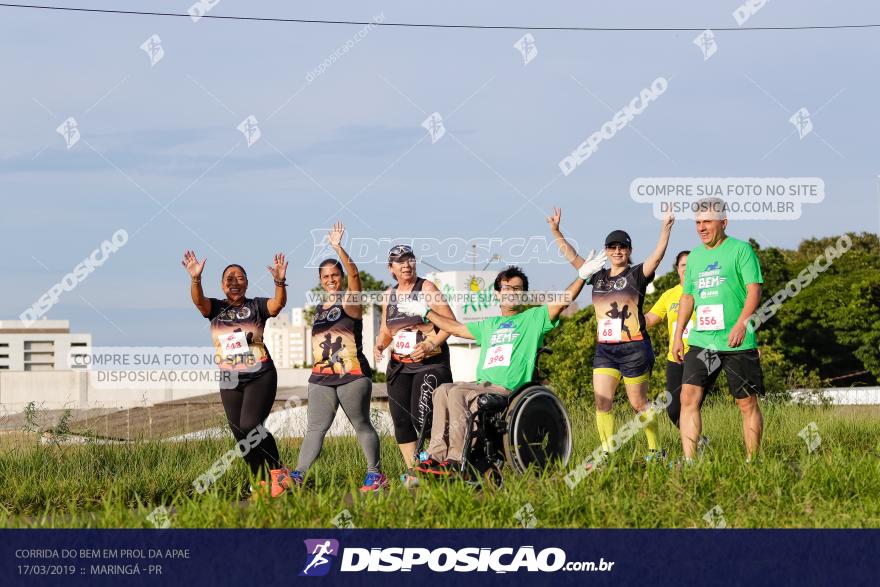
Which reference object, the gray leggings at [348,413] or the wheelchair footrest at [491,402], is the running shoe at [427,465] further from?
the gray leggings at [348,413]

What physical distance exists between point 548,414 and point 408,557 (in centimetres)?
246

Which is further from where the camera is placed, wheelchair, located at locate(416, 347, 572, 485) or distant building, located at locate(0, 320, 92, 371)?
distant building, located at locate(0, 320, 92, 371)

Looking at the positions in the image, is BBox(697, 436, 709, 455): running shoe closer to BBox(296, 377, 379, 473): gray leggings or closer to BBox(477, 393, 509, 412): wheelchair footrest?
BBox(477, 393, 509, 412): wheelchair footrest

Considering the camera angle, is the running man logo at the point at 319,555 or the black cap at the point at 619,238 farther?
the black cap at the point at 619,238

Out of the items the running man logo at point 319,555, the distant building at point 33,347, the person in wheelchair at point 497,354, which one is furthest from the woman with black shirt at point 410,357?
the distant building at point 33,347

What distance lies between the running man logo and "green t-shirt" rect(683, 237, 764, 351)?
3.65 m

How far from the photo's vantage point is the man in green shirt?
7.63 m

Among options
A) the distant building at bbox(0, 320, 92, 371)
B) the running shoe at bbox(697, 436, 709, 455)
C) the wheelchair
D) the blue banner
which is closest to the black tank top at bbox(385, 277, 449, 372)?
the wheelchair

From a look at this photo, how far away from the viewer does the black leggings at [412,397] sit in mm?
7969

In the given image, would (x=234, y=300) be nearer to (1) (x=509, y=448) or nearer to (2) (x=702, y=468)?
(1) (x=509, y=448)

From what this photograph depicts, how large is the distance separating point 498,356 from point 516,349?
0.45 ft

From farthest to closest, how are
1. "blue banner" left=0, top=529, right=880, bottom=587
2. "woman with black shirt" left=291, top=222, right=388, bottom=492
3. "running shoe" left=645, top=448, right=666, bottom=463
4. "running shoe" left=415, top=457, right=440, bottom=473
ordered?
"woman with black shirt" left=291, top=222, right=388, bottom=492 → "running shoe" left=645, top=448, right=666, bottom=463 → "running shoe" left=415, top=457, right=440, bottom=473 → "blue banner" left=0, top=529, right=880, bottom=587

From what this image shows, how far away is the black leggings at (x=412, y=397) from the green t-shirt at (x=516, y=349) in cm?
56

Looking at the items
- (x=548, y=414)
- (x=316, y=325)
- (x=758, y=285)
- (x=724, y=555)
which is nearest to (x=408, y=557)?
(x=724, y=555)
